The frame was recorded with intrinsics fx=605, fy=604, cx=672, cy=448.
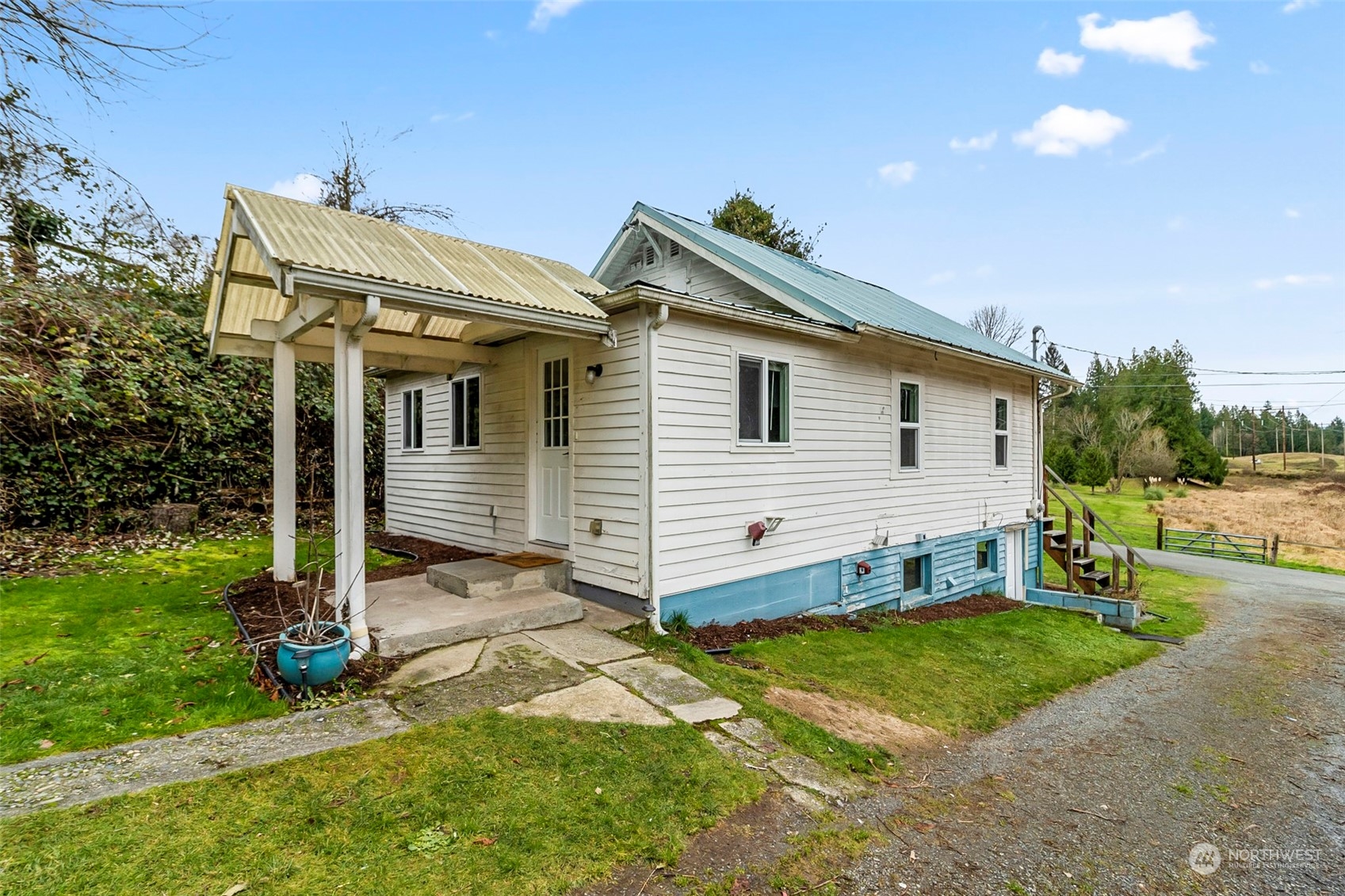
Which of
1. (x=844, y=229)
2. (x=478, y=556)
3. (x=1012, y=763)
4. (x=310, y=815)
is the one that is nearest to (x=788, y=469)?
(x=1012, y=763)

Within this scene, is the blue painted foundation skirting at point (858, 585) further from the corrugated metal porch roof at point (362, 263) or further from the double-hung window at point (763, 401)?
the corrugated metal porch roof at point (362, 263)

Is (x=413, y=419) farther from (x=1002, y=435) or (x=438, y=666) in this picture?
(x=1002, y=435)

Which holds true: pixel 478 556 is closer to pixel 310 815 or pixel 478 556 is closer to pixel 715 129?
pixel 310 815

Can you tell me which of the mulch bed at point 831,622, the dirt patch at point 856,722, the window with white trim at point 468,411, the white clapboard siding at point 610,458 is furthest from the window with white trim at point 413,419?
the dirt patch at point 856,722

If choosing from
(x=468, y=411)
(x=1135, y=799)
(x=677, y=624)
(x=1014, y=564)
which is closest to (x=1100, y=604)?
(x=1014, y=564)

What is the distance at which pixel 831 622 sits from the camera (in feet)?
25.2

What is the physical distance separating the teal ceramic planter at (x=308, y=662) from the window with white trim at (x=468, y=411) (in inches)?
185

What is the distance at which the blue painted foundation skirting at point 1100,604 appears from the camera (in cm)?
1062

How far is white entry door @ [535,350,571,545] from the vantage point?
6988 mm

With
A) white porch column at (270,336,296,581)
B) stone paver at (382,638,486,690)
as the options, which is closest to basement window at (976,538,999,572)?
stone paver at (382,638,486,690)

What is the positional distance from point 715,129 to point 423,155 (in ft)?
23.9

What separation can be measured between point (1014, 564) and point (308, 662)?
1287 cm

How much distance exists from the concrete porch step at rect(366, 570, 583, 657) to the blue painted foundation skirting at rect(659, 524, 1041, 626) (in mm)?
1147

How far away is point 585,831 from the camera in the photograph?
9.48 feet
